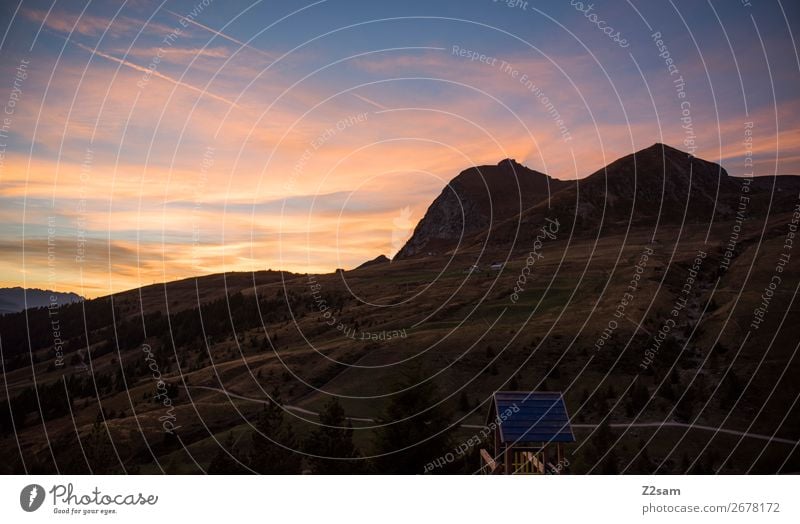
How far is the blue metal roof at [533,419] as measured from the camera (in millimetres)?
23875

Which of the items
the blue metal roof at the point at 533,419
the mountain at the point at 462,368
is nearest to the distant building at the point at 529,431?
the blue metal roof at the point at 533,419

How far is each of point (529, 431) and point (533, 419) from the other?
53cm

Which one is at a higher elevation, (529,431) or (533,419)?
(533,419)

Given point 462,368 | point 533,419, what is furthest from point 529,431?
point 462,368

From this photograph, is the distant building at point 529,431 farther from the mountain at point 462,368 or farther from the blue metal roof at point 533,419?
the mountain at point 462,368

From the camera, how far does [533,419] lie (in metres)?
24.3

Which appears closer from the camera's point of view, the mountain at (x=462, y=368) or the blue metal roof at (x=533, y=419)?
the blue metal roof at (x=533, y=419)

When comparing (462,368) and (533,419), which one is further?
(462,368)

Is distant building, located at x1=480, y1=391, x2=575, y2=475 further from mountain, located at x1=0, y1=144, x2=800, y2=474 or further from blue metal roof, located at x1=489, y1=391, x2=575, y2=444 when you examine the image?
mountain, located at x1=0, y1=144, x2=800, y2=474

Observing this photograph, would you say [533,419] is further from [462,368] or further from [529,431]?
[462,368]

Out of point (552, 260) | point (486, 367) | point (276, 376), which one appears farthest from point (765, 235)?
point (276, 376)

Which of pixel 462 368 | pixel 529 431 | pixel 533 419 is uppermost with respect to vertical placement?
pixel 533 419

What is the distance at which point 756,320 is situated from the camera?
61094mm
